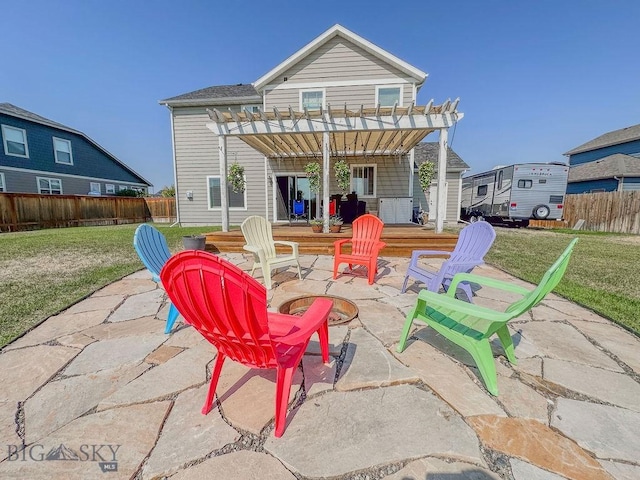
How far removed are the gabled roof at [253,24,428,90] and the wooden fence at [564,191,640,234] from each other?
9.89 m

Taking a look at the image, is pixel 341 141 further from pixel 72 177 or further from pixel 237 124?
pixel 72 177

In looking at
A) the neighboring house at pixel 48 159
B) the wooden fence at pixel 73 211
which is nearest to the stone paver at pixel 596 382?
the wooden fence at pixel 73 211

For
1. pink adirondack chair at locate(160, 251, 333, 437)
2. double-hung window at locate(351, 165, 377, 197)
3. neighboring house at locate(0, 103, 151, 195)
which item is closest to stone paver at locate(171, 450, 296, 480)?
pink adirondack chair at locate(160, 251, 333, 437)

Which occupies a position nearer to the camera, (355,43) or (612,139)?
(355,43)

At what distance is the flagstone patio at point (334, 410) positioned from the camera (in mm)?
1309

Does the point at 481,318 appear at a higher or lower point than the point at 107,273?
higher

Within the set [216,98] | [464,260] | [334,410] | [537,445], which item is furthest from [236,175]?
[537,445]

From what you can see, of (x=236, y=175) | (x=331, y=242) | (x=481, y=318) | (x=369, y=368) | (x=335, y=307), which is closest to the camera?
(x=481, y=318)

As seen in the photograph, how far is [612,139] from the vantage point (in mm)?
20406

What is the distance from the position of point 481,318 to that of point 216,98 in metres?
12.6

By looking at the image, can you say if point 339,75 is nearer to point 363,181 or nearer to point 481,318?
point 363,181

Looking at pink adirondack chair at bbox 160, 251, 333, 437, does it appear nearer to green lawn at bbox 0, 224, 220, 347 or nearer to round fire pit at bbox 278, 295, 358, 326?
round fire pit at bbox 278, 295, 358, 326

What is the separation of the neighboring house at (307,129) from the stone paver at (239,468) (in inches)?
227

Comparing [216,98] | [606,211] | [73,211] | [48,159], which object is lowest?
[73,211]
